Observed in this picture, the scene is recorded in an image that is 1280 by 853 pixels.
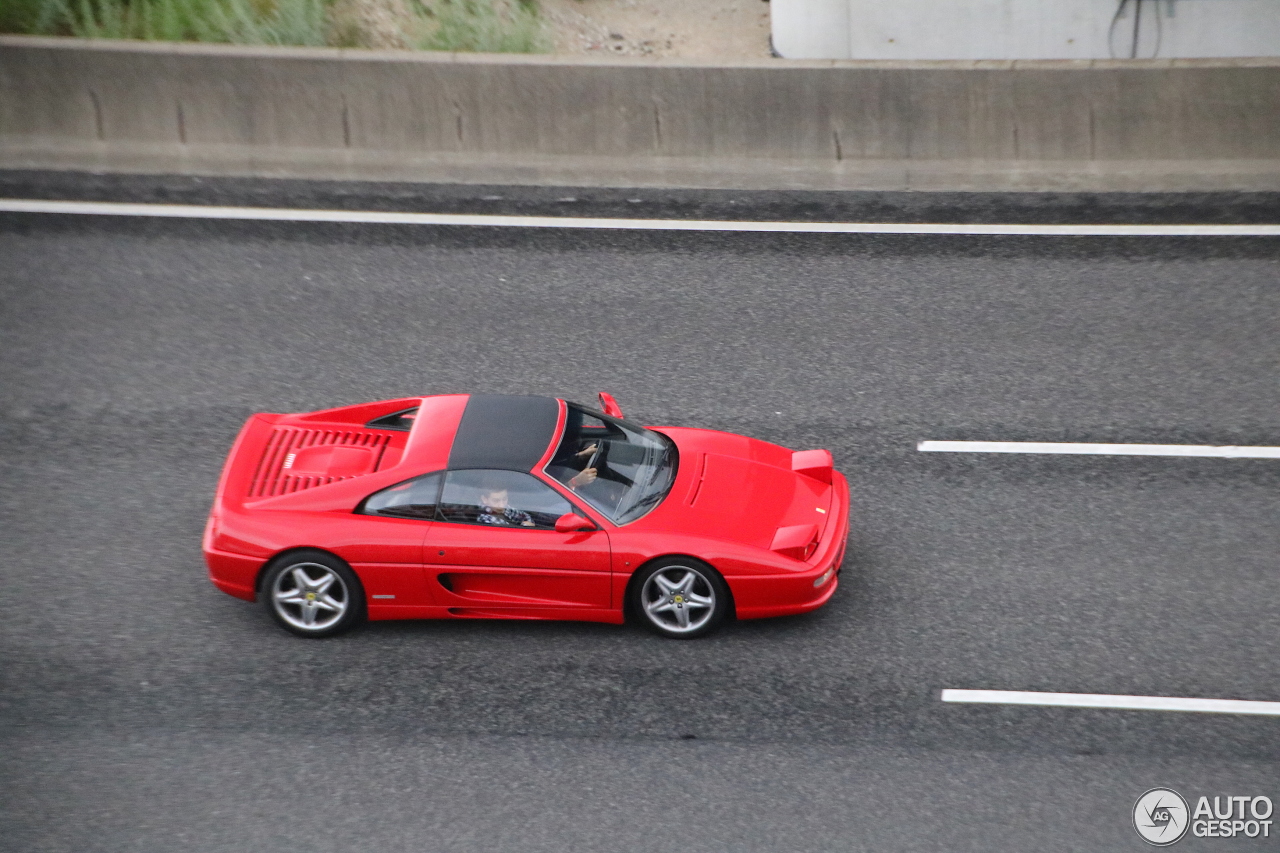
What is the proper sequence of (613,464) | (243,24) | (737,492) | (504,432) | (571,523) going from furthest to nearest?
(243,24) < (737,492) < (613,464) < (504,432) < (571,523)

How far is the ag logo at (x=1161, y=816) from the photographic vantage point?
593cm

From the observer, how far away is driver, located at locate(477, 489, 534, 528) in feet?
23.0

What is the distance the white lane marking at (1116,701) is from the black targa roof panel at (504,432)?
266cm

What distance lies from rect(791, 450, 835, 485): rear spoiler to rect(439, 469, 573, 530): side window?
5.33 ft

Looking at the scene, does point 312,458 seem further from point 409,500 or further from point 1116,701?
point 1116,701

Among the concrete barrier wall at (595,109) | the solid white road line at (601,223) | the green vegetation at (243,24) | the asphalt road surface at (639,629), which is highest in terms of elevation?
the green vegetation at (243,24)

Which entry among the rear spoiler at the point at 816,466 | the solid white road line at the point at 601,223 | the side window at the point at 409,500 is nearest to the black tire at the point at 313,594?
the side window at the point at 409,500

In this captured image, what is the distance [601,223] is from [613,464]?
184 inches

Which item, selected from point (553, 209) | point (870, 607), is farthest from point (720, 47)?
point (870, 607)

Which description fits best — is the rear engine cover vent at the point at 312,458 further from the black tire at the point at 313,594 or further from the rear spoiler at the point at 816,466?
the rear spoiler at the point at 816,466

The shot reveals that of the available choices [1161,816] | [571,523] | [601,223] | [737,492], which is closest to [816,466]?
[737,492]

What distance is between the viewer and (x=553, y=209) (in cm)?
1177

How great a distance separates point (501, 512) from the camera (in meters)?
7.03

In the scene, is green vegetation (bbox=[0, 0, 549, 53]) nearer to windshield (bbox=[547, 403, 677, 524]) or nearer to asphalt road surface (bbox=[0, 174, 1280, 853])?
asphalt road surface (bbox=[0, 174, 1280, 853])
